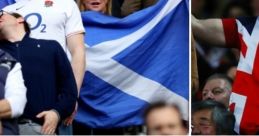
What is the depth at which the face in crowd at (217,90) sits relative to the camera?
Answer: 483 inches

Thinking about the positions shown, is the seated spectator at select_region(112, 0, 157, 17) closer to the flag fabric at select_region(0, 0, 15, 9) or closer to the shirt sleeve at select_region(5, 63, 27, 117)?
the flag fabric at select_region(0, 0, 15, 9)

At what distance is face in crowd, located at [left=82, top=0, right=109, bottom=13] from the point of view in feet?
37.4

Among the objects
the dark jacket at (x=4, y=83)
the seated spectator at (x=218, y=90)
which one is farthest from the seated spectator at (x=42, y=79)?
the seated spectator at (x=218, y=90)

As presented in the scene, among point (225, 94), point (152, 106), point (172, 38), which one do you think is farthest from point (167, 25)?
point (152, 106)

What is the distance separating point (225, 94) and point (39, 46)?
2696mm

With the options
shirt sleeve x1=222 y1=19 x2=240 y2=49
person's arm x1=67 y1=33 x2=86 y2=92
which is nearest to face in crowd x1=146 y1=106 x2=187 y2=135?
person's arm x1=67 y1=33 x2=86 y2=92

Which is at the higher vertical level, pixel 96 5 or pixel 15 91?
pixel 15 91

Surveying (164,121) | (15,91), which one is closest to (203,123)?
(15,91)

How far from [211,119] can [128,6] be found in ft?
4.39

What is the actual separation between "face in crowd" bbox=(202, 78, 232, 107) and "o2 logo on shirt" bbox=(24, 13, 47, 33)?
2046 mm

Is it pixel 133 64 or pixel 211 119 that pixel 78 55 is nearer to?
pixel 133 64

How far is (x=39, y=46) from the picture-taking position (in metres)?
10.2

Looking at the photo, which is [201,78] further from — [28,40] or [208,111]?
[28,40]

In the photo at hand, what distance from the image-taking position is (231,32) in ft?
37.2
